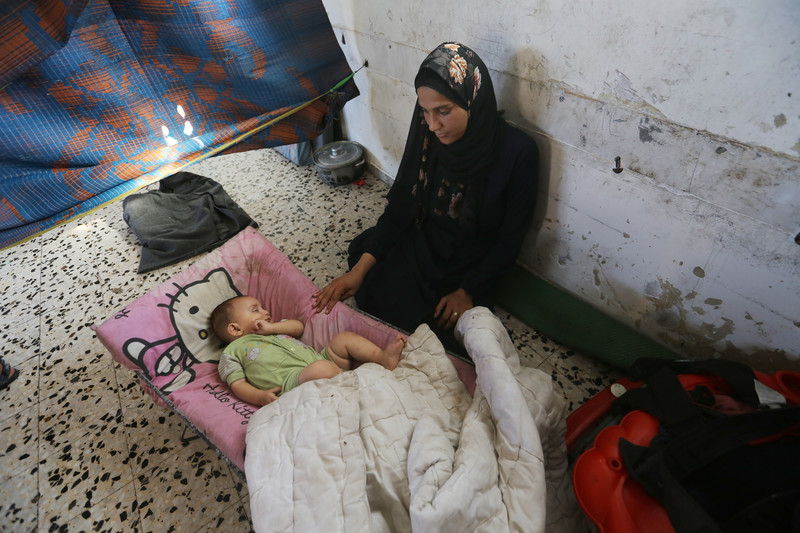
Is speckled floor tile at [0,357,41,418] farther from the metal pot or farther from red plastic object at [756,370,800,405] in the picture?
red plastic object at [756,370,800,405]

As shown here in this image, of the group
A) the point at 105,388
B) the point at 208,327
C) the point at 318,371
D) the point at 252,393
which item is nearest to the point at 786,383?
the point at 318,371

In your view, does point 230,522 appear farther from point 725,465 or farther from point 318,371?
point 725,465

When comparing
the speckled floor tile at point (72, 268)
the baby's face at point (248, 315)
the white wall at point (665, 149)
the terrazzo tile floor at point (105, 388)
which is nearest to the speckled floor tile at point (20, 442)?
the terrazzo tile floor at point (105, 388)

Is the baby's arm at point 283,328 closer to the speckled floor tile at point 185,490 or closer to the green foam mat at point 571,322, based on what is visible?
the speckled floor tile at point 185,490

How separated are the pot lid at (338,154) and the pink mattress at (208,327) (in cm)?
88

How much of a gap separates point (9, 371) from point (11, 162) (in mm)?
976

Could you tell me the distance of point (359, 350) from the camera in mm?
1365

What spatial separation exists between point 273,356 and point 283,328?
177 millimetres

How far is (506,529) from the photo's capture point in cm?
82

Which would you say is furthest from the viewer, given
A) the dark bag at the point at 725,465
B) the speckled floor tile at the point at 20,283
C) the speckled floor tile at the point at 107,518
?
the speckled floor tile at the point at 20,283

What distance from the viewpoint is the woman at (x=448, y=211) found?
48.5 inches

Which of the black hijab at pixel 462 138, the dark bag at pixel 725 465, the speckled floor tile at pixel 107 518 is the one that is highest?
the black hijab at pixel 462 138

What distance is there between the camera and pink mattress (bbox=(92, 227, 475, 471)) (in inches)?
49.3

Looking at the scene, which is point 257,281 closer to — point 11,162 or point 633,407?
point 11,162
